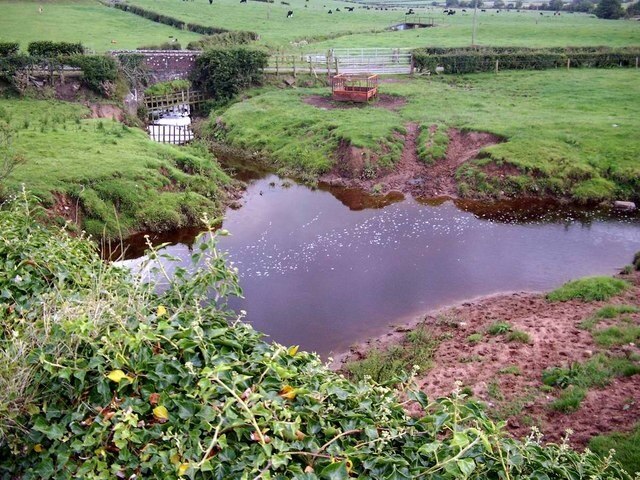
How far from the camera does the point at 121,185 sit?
2322 cm

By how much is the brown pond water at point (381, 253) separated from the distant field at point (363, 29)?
40.2 m

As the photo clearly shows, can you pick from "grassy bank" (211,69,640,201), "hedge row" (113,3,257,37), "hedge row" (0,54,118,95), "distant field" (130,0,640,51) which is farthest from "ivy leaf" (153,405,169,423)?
"hedge row" (113,3,257,37)

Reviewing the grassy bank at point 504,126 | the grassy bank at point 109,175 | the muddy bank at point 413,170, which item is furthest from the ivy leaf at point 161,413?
the grassy bank at point 504,126

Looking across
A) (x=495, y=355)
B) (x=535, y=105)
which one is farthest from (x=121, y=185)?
(x=535, y=105)

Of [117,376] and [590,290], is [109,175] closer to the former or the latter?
[590,290]

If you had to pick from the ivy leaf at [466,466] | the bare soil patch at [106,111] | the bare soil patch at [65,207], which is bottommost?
the bare soil patch at [65,207]

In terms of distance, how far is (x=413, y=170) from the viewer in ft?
96.8

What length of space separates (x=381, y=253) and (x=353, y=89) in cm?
2004

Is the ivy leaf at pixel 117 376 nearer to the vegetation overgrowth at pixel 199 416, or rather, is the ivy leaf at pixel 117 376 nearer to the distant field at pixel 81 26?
the vegetation overgrowth at pixel 199 416

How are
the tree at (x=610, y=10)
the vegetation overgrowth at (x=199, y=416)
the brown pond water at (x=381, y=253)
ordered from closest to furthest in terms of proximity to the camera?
the vegetation overgrowth at (x=199, y=416), the brown pond water at (x=381, y=253), the tree at (x=610, y=10)

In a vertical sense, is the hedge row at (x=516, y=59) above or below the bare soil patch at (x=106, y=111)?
above

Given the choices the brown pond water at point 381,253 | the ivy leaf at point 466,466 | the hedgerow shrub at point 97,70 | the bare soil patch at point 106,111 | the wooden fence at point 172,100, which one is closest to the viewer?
the ivy leaf at point 466,466

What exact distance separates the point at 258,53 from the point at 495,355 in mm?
35763

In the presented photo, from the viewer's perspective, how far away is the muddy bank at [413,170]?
28.0m
